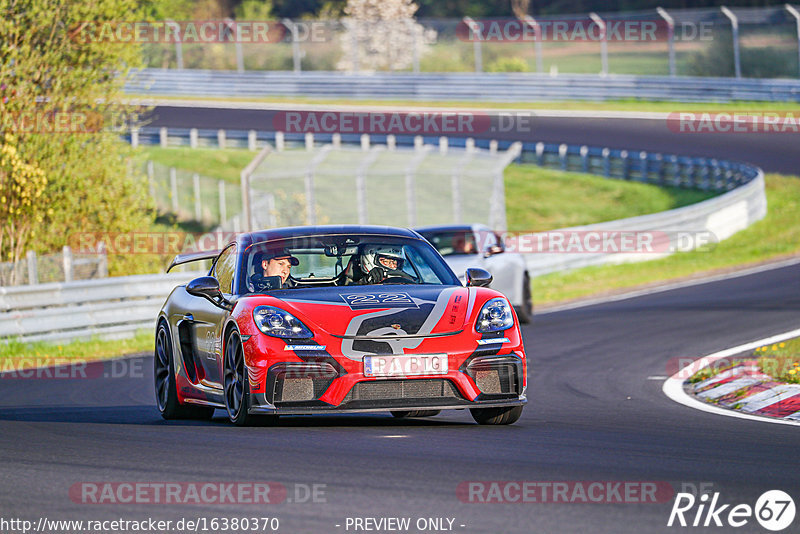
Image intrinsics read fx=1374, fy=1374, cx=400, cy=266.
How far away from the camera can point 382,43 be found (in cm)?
5066

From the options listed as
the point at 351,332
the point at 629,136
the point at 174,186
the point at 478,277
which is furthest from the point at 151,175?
the point at 351,332

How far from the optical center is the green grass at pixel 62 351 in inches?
659

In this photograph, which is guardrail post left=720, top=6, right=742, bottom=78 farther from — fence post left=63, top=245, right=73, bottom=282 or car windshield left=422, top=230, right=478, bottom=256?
fence post left=63, top=245, right=73, bottom=282

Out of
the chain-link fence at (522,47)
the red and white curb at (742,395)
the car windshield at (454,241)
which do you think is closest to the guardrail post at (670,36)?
the chain-link fence at (522,47)

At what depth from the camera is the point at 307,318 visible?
8.30 metres

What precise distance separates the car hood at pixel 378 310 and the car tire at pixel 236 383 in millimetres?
384

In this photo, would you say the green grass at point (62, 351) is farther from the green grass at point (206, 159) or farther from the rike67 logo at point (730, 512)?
the green grass at point (206, 159)

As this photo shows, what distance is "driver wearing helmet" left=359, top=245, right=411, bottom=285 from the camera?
9352mm

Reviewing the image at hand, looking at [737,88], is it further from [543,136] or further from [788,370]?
[788,370]

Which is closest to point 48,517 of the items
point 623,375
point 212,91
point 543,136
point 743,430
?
point 743,430

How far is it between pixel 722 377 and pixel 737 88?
33.4 meters

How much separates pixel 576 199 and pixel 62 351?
21.8 meters

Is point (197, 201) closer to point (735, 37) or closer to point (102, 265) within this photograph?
point (102, 265)

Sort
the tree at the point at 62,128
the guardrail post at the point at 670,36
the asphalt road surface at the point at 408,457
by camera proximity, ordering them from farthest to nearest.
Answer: the guardrail post at the point at 670,36
the tree at the point at 62,128
the asphalt road surface at the point at 408,457
